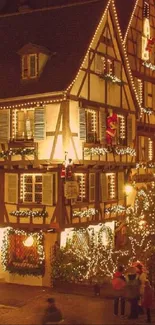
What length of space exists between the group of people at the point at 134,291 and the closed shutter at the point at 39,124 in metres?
7.91

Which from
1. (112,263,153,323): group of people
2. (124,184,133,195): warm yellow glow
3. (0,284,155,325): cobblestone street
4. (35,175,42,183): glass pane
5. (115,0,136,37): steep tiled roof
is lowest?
(0,284,155,325): cobblestone street

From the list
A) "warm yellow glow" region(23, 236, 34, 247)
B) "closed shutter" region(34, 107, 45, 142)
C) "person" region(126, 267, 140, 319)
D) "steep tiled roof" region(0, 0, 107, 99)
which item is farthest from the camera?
"warm yellow glow" region(23, 236, 34, 247)

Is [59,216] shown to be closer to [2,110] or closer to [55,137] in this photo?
[55,137]

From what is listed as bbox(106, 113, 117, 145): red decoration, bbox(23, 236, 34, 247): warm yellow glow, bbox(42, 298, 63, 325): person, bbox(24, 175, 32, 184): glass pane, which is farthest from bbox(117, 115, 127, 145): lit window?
bbox(42, 298, 63, 325): person

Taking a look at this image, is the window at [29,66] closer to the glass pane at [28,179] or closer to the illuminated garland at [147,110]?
the glass pane at [28,179]

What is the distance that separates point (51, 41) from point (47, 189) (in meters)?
7.00

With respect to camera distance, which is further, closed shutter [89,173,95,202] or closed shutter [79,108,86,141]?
closed shutter [89,173,95,202]

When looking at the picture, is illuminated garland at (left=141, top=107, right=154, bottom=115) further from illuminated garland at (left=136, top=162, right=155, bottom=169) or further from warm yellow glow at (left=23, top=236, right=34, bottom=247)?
warm yellow glow at (left=23, top=236, right=34, bottom=247)

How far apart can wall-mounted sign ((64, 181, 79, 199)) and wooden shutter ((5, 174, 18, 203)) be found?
263 centimetres

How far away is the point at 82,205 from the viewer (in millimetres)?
26859

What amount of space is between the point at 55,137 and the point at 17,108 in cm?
251

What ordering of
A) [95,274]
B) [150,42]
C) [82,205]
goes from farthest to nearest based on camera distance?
[150,42], [82,205], [95,274]

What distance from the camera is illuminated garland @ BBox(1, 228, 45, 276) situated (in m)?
26.4

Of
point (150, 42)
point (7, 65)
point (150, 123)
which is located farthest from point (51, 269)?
point (150, 42)
